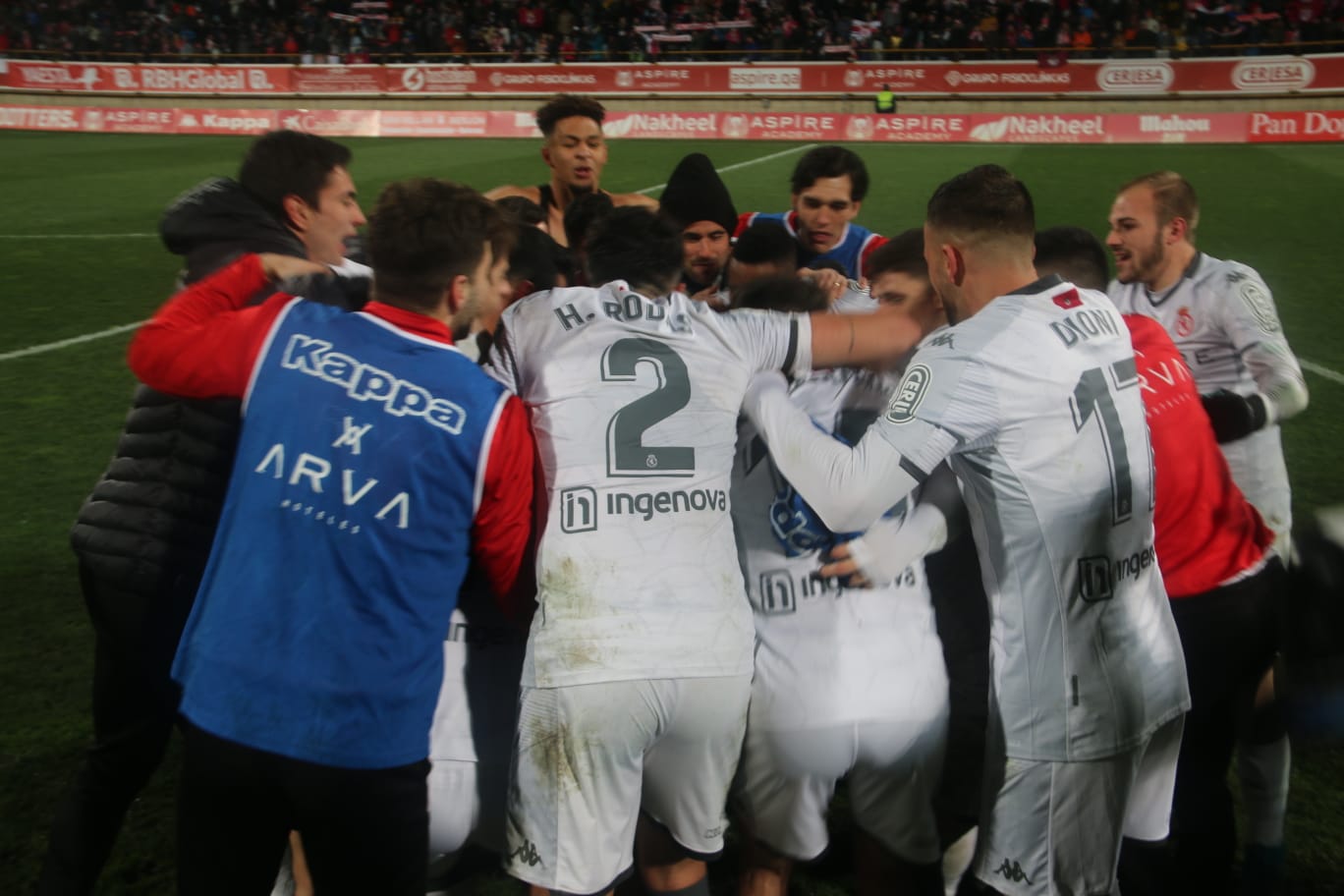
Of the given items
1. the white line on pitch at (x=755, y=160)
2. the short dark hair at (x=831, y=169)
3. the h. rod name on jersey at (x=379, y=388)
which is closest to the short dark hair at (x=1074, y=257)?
the short dark hair at (x=831, y=169)

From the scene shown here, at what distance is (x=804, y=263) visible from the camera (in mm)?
5395

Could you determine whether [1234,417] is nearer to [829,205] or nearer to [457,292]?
[829,205]

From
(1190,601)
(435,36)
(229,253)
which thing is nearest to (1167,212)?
(1190,601)

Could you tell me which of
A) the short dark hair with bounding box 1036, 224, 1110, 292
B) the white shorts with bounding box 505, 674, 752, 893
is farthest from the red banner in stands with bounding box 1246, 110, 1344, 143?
the white shorts with bounding box 505, 674, 752, 893

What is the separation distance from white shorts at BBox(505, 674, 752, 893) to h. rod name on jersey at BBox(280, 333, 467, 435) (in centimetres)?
66

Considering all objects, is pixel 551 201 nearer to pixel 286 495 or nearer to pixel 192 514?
pixel 192 514

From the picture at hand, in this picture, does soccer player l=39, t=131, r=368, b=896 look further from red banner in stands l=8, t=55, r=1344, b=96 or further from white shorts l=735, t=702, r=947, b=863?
red banner in stands l=8, t=55, r=1344, b=96

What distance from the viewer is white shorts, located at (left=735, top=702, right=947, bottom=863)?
8.46 feet

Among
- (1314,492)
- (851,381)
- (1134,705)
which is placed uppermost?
(851,381)

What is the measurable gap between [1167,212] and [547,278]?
2705 mm

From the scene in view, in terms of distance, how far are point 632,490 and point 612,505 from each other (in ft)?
0.18

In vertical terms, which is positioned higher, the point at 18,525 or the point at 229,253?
the point at 229,253

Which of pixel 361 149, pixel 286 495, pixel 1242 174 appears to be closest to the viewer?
pixel 286 495

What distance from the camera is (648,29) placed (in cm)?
3192
